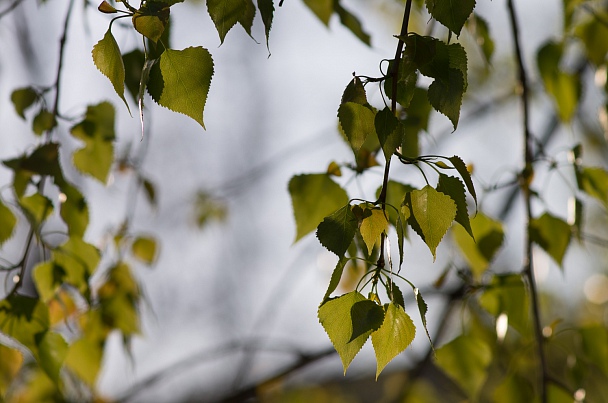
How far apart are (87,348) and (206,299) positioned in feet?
14.3

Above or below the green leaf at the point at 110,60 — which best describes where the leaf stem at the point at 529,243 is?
below

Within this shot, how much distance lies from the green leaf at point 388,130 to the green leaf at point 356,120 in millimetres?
30

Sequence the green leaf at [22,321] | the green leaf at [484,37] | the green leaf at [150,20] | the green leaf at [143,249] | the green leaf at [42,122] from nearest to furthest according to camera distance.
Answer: the green leaf at [150,20] → the green leaf at [22,321] → the green leaf at [42,122] → the green leaf at [484,37] → the green leaf at [143,249]

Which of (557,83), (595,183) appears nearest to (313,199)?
(595,183)

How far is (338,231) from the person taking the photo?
0.46 m

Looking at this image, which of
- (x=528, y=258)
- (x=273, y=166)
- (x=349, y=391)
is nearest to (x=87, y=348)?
(x=528, y=258)

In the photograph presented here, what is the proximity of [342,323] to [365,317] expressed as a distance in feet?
0.10

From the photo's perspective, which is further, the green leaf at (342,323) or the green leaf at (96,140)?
the green leaf at (96,140)

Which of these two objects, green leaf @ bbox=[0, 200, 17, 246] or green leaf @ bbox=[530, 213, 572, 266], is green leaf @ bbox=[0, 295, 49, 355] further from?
green leaf @ bbox=[530, 213, 572, 266]

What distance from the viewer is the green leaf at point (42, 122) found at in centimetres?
80

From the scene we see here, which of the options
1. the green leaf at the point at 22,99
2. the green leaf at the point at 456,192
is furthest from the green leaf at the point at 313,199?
the green leaf at the point at 22,99

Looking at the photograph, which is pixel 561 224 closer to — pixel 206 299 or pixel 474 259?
pixel 474 259

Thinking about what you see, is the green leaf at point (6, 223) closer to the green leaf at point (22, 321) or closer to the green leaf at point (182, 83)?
the green leaf at point (22, 321)

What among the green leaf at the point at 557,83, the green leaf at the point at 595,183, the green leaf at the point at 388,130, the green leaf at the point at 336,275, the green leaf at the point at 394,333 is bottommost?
the green leaf at the point at 595,183
